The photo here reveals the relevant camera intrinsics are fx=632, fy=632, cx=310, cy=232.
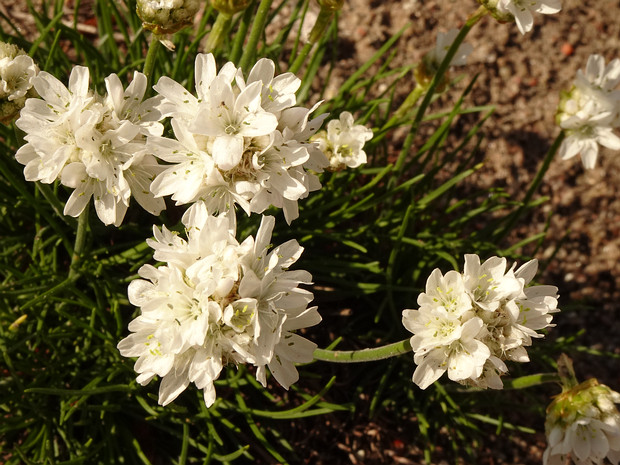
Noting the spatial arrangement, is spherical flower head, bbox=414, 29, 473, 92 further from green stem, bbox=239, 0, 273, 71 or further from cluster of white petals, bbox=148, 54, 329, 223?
cluster of white petals, bbox=148, 54, 329, 223

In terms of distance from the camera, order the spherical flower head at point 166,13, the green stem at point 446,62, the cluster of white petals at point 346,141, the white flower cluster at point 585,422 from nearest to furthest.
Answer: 1. the spherical flower head at point 166,13
2. the white flower cluster at point 585,422
3. the green stem at point 446,62
4. the cluster of white petals at point 346,141

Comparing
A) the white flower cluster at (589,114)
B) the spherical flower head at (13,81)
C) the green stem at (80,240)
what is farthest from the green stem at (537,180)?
the spherical flower head at (13,81)

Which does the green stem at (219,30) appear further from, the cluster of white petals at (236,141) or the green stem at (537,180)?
the green stem at (537,180)

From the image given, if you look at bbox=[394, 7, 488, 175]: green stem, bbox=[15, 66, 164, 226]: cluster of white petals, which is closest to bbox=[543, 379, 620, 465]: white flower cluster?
bbox=[394, 7, 488, 175]: green stem

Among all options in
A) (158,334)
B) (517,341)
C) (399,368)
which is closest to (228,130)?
(158,334)

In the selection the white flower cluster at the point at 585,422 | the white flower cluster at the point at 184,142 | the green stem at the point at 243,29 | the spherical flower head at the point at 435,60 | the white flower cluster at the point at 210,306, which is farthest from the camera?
the spherical flower head at the point at 435,60

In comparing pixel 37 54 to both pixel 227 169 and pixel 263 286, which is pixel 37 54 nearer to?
pixel 227 169
